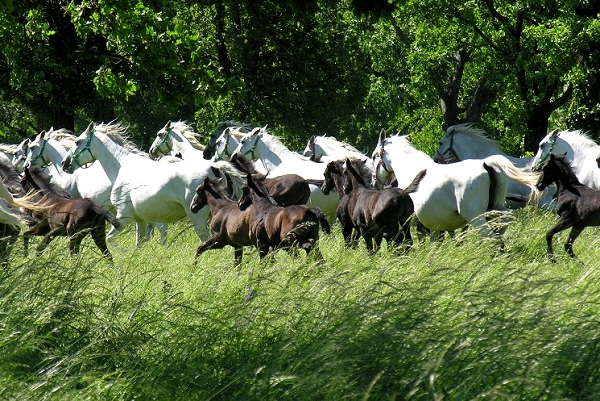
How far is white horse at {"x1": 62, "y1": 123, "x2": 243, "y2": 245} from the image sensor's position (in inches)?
588

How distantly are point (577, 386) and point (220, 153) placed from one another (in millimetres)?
13166

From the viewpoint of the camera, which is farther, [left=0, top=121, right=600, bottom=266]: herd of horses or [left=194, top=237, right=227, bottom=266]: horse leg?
[left=194, top=237, right=227, bottom=266]: horse leg

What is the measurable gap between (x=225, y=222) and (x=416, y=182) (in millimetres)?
2639

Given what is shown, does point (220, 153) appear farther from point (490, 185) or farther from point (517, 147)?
point (517, 147)

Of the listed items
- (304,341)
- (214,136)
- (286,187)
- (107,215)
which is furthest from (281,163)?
(304,341)

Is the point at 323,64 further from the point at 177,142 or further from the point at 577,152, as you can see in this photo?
the point at 577,152

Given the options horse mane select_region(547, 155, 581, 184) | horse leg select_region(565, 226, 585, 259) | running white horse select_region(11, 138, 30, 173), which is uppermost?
horse mane select_region(547, 155, 581, 184)

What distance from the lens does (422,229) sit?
48.8 ft

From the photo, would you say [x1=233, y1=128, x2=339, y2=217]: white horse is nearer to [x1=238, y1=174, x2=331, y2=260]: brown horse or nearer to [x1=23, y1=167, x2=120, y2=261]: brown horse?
[x1=238, y1=174, x2=331, y2=260]: brown horse

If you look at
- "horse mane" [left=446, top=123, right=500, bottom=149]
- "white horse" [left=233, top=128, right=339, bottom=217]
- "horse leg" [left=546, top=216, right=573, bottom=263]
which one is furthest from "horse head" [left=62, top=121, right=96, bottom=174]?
"horse leg" [left=546, top=216, right=573, bottom=263]

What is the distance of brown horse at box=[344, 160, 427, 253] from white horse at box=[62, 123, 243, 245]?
2.22 m

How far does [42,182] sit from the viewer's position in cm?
1359

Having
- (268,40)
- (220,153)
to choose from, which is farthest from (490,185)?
(268,40)

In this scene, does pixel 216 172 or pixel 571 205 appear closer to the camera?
pixel 571 205
